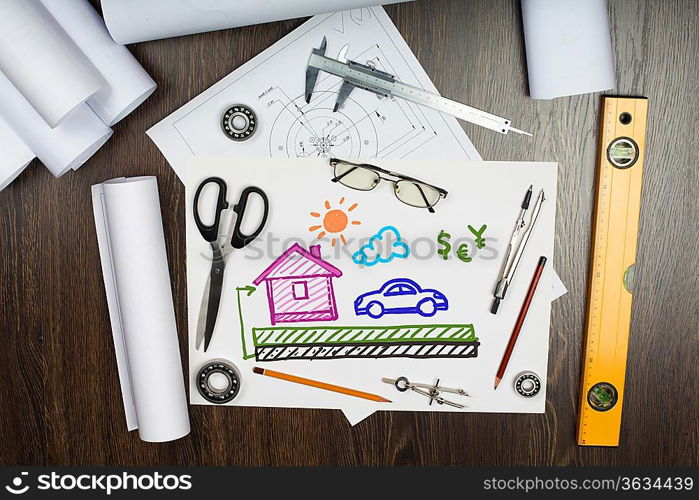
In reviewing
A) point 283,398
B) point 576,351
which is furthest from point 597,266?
point 283,398

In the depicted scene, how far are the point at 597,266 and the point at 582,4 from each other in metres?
0.33

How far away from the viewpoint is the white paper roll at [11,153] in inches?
31.4

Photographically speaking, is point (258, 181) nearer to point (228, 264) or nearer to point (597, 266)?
point (228, 264)

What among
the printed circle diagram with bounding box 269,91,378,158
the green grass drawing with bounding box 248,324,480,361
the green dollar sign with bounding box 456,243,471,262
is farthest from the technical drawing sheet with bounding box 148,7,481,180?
the green grass drawing with bounding box 248,324,480,361

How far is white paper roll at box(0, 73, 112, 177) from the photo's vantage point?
2.52 feet

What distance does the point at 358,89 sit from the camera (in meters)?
0.83

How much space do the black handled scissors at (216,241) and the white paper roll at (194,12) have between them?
0.20 metres

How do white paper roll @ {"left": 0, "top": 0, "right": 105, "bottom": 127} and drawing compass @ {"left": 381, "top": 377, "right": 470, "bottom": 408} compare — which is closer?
white paper roll @ {"left": 0, "top": 0, "right": 105, "bottom": 127}

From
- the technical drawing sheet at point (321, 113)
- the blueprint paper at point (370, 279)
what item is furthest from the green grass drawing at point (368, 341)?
the technical drawing sheet at point (321, 113)

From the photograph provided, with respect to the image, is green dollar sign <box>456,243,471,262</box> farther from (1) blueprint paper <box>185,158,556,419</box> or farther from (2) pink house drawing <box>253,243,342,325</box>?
(2) pink house drawing <box>253,243,342,325</box>

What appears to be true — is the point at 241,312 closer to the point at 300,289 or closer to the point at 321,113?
the point at 300,289

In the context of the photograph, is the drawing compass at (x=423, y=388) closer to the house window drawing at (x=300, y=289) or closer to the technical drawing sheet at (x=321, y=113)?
the house window drawing at (x=300, y=289)

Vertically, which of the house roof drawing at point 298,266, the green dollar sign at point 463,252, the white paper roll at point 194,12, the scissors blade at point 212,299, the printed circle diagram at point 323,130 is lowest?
the scissors blade at point 212,299

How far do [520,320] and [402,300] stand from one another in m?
0.16
